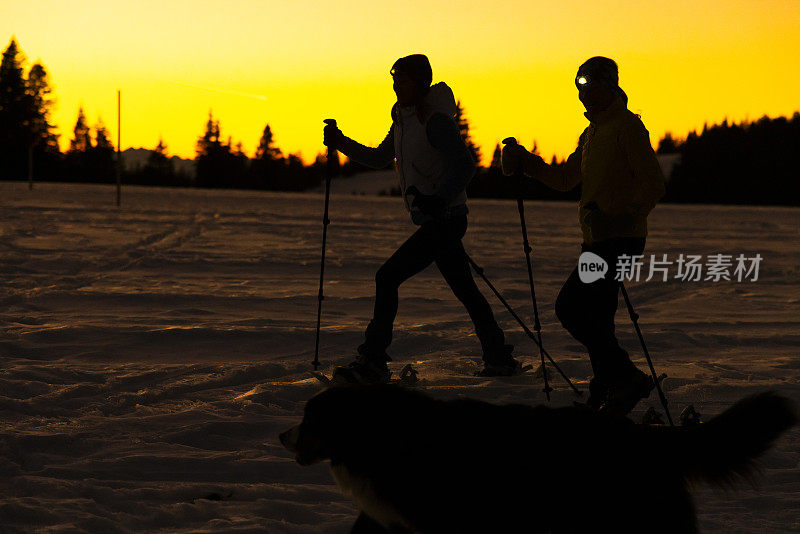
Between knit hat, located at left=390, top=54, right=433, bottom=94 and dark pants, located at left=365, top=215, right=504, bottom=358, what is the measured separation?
35.6 inches

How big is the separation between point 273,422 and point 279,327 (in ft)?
11.4

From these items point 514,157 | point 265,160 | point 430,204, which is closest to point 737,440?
point 514,157

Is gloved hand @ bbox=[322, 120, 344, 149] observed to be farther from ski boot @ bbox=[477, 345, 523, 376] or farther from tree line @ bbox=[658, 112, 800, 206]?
tree line @ bbox=[658, 112, 800, 206]

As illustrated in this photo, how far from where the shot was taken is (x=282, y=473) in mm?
4285

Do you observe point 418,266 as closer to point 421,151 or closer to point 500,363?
point 421,151

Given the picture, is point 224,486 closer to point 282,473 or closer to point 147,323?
point 282,473

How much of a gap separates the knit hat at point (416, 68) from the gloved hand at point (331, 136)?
2.71 ft

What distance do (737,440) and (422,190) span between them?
3.66 meters

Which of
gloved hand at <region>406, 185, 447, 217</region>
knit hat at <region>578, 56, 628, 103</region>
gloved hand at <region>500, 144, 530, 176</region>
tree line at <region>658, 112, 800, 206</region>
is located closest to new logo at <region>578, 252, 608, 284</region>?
gloved hand at <region>500, 144, 530, 176</region>

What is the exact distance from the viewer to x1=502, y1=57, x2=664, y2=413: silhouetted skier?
4.63 meters

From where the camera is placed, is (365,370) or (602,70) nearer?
(602,70)

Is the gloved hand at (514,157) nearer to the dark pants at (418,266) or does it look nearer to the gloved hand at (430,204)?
the gloved hand at (430,204)

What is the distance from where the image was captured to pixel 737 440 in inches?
99.7

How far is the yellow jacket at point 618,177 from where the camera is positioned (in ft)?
15.1
